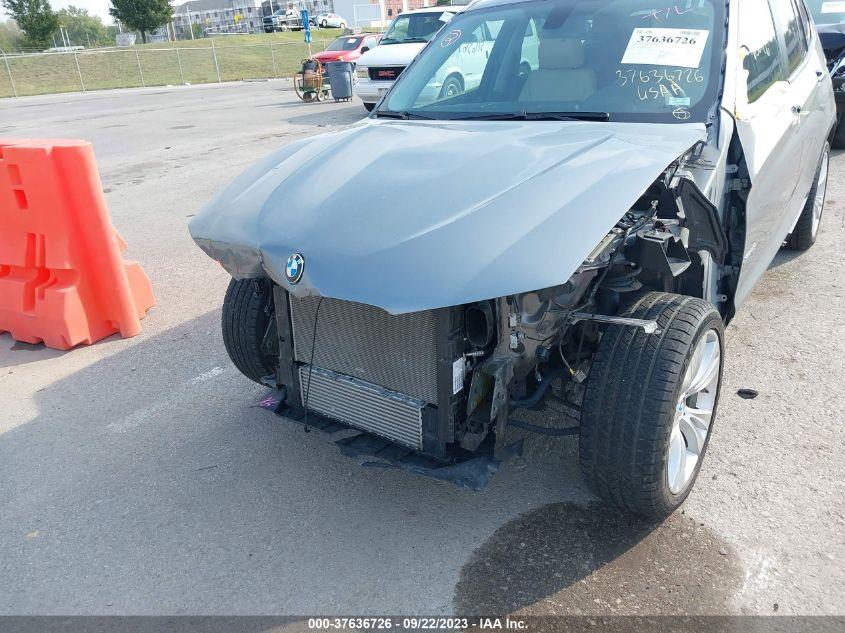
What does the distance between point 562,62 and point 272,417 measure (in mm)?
2339

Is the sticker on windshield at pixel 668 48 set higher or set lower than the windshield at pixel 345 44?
higher

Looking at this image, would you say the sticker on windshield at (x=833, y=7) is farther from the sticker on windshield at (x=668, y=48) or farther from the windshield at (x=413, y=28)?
the windshield at (x=413, y=28)

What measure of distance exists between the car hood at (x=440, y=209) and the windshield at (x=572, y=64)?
10.3 inches

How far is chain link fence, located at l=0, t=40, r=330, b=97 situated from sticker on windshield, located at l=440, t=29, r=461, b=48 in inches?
1159

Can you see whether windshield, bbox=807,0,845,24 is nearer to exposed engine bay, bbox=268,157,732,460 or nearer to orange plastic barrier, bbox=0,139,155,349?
exposed engine bay, bbox=268,157,732,460

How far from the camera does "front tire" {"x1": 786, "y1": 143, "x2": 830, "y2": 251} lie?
17.0 feet

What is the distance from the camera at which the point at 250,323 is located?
325 centimetres

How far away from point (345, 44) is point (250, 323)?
2033cm

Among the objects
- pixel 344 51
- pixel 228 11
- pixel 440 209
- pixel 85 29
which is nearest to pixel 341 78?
pixel 344 51

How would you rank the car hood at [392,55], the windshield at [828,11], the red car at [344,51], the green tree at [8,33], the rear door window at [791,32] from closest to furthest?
the rear door window at [791,32]
the windshield at [828,11]
the car hood at [392,55]
the red car at [344,51]
the green tree at [8,33]

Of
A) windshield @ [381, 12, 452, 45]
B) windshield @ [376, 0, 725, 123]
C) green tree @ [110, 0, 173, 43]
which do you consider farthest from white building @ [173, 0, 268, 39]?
windshield @ [376, 0, 725, 123]

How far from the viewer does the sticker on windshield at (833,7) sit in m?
8.27

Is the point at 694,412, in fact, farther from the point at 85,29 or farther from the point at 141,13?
the point at 85,29

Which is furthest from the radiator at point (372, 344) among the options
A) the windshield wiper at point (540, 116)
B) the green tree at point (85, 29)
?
the green tree at point (85, 29)
